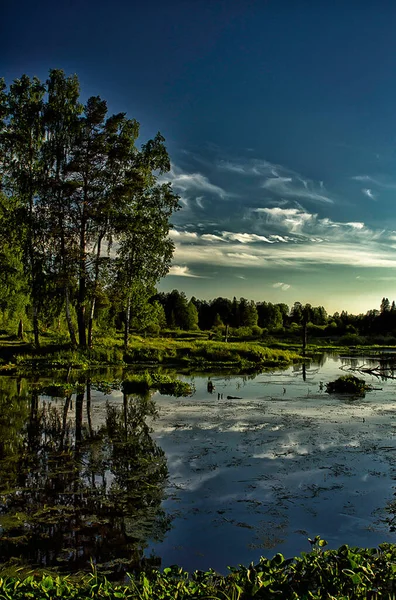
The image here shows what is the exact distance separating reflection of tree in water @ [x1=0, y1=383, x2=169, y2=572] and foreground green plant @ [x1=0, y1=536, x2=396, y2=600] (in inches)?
49.1

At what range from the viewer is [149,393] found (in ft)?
68.5

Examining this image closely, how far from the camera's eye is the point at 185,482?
9359 millimetres

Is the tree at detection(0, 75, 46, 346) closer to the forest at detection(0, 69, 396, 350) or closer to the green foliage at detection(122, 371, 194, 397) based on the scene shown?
the forest at detection(0, 69, 396, 350)

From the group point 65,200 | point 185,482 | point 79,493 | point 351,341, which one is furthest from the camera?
point 351,341

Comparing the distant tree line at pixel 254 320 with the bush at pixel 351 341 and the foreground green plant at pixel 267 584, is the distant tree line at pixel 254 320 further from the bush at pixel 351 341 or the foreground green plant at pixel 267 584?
the foreground green plant at pixel 267 584

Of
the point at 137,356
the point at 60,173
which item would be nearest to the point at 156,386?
the point at 137,356

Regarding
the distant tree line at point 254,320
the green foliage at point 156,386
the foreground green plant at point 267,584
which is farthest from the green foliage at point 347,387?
the distant tree line at point 254,320

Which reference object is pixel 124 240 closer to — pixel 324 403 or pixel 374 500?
pixel 324 403

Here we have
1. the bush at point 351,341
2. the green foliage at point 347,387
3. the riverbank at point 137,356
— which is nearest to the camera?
the green foliage at point 347,387

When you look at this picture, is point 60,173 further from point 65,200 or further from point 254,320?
point 254,320

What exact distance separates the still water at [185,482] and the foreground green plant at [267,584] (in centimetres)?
118

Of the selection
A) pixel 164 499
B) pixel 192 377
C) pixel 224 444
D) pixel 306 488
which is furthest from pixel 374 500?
pixel 192 377

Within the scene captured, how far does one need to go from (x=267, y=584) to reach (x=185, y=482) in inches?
191

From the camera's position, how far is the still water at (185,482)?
21.9 ft
